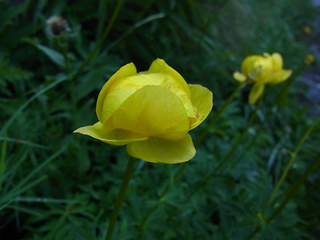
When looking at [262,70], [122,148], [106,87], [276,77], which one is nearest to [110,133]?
[106,87]

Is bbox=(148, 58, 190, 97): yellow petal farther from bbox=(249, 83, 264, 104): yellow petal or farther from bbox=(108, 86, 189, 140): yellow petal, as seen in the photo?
bbox=(249, 83, 264, 104): yellow petal

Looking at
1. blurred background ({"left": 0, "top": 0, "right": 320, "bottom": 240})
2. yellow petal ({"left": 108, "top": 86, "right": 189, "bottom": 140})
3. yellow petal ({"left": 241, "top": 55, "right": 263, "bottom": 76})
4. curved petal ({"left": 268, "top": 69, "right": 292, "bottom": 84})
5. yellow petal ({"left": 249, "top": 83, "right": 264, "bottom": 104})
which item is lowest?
blurred background ({"left": 0, "top": 0, "right": 320, "bottom": 240})

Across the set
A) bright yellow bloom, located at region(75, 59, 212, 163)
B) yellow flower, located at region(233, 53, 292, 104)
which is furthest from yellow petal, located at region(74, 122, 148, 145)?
yellow flower, located at region(233, 53, 292, 104)

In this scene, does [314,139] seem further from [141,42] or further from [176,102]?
[176,102]

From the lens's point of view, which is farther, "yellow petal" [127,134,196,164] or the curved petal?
the curved petal

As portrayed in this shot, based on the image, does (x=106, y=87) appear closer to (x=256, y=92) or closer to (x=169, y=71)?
(x=169, y=71)

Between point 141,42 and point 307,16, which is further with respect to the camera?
point 307,16

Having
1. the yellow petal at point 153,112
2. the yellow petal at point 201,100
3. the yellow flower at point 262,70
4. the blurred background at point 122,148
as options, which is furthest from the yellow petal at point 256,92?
the yellow petal at point 153,112

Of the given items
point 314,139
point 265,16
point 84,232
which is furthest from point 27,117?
point 265,16

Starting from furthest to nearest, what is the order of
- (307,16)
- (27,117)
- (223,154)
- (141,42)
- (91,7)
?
(307,16), (141,42), (91,7), (223,154), (27,117)
